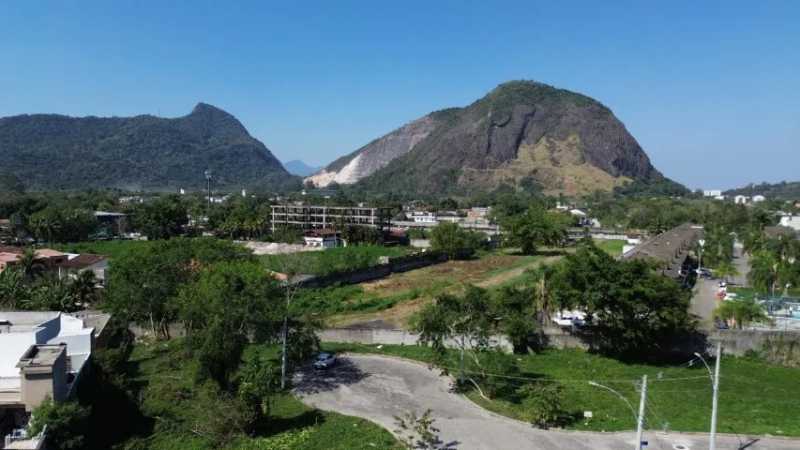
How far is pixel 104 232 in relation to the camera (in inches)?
3415

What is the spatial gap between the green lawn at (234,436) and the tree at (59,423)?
5.78ft

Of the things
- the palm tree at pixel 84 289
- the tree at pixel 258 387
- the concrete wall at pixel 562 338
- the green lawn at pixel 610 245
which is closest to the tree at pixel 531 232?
the green lawn at pixel 610 245

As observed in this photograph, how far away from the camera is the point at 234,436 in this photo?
723 inches

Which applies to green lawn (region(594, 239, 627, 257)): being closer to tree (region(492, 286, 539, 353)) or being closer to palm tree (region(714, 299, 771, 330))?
palm tree (region(714, 299, 771, 330))

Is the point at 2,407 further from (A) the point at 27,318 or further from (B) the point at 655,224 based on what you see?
(B) the point at 655,224

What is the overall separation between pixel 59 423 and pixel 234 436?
5093mm

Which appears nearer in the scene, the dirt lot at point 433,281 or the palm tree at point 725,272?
the dirt lot at point 433,281

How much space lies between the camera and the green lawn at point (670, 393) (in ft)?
63.9

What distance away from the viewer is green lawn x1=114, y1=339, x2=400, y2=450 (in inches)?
712

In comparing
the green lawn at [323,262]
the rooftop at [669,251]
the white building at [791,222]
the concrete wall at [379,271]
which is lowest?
the concrete wall at [379,271]

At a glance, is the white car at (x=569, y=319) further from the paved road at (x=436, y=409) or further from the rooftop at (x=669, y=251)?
the paved road at (x=436, y=409)

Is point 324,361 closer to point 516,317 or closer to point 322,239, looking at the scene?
point 516,317

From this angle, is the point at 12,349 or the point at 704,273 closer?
the point at 12,349

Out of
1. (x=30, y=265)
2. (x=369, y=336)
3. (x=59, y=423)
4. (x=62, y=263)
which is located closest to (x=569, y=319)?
(x=369, y=336)
